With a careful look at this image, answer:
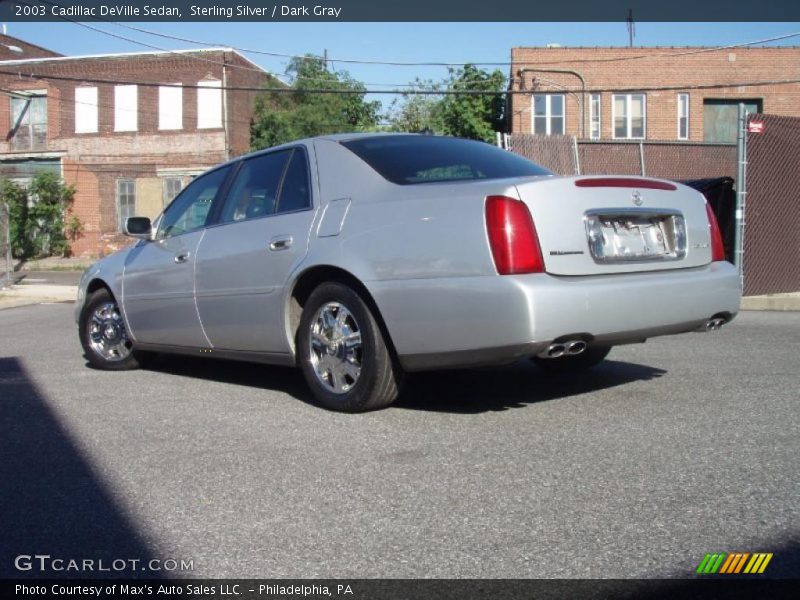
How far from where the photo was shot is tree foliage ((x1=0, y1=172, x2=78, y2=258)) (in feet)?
115

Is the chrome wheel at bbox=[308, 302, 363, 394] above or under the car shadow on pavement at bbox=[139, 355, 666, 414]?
above

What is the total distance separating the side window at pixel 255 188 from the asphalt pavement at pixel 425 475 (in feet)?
3.86

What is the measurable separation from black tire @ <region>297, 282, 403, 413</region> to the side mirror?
200 centimetres

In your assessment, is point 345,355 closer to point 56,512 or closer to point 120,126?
point 56,512

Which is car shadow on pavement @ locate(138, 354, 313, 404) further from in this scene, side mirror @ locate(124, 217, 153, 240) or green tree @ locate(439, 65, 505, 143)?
green tree @ locate(439, 65, 505, 143)

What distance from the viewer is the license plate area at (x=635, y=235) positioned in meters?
4.39

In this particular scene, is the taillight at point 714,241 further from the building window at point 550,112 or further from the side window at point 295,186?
the building window at point 550,112

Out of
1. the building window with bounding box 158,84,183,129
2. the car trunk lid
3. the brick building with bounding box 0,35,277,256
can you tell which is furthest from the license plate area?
the building window with bounding box 158,84,183,129

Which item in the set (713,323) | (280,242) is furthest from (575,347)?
(280,242)

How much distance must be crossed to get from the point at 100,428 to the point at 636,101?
26.5m

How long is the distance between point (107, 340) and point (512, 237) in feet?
13.4

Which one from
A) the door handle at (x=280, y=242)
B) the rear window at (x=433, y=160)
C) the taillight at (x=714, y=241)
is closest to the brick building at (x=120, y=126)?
the rear window at (x=433, y=160)

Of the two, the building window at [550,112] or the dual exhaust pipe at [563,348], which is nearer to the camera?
the dual exhaust pipe at [563,348]
